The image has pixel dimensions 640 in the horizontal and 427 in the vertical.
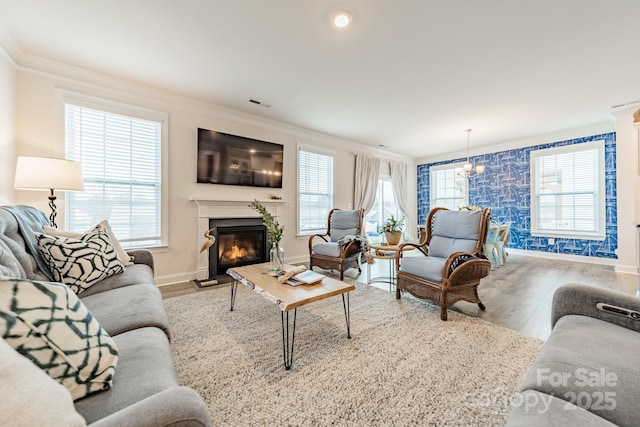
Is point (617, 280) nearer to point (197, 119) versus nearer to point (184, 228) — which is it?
point (184, 228)

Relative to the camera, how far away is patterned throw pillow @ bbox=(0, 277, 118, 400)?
0.68 meters

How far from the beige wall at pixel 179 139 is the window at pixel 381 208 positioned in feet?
3.98

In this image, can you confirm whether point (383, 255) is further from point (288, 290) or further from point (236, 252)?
point (236, 252)

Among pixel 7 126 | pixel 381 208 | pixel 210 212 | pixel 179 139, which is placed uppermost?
pixel 179 139

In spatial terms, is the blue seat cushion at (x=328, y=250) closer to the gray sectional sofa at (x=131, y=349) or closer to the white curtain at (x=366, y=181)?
the white curtain at (x=366, y=181)

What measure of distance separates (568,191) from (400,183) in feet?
10.9

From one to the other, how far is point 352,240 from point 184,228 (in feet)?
7.85

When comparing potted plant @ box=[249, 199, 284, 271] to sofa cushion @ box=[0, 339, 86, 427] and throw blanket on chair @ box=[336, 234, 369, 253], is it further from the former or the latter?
sofa cushion @ box=[0, 339, 86, 427]

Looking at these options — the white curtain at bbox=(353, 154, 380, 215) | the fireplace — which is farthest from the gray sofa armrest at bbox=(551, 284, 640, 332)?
the white curtain at bbox=(353, 154, 380, 215)

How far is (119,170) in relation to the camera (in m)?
3.18

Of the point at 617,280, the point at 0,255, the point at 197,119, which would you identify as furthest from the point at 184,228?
the point at 617,280

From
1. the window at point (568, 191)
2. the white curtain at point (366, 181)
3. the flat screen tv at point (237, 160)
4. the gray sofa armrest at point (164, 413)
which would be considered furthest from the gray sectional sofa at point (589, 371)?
the window at point (568, 191)

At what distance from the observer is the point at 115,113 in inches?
124

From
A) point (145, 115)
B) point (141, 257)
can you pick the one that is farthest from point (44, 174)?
point (145, 115)
